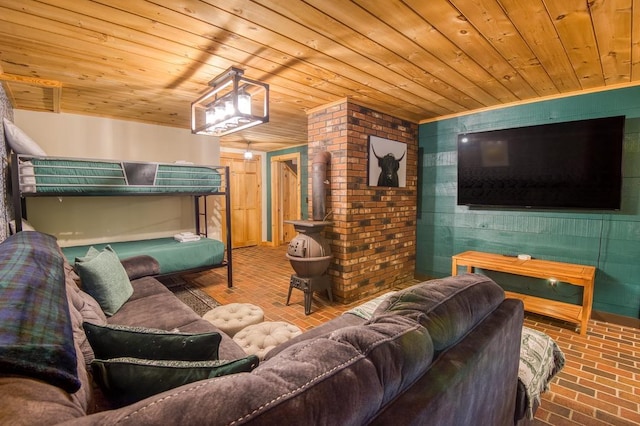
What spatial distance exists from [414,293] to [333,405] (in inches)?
22.7

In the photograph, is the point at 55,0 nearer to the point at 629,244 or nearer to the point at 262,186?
the point at 629,244

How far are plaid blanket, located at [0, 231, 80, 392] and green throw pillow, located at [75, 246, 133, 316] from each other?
75 centimetres

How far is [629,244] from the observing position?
282cm

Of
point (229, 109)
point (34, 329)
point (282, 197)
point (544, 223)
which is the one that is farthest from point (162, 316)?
point (282, 197)

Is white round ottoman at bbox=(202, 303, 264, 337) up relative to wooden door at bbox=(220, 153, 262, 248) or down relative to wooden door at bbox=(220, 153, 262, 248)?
down

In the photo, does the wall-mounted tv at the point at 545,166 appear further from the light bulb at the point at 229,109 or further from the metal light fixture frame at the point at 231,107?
the light bulb at the point at 229,109

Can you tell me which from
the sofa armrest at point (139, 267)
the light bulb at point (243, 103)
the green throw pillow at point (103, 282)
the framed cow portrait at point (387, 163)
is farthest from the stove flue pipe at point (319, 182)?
the green throw pillow at point (103, 282)

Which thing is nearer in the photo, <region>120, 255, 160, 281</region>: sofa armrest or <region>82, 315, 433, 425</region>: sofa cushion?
<region>82, 315, 433, 425</region>: sofa cushion

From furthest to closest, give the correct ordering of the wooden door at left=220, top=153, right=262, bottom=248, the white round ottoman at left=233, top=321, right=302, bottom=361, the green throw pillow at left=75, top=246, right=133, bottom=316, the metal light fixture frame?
1. the wooden door at left=220, top=153, right=262, bottom=248
2. the metal light fixture frame
3. the green throw pillow at left=75, top=246, right=133, bottom=316
4. the white round ottoman at left=233, top=321, right=302, bottom=361

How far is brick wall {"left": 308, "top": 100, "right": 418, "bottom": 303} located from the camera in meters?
3.30

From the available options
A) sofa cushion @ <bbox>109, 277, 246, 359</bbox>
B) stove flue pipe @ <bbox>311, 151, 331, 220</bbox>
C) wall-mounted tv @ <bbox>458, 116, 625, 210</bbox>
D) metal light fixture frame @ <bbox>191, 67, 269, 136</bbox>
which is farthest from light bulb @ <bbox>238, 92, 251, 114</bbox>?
wall-mounted tv @ <bbox>458, 116, 625, 210</bbox>

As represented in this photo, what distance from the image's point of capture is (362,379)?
2.21 ft

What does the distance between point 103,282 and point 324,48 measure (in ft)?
7.22

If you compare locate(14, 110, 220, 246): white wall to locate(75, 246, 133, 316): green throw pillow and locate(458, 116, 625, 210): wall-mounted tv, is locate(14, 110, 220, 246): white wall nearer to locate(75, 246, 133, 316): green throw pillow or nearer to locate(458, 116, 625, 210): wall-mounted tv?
locate(75, 246, 133, 316): green throw pillow
